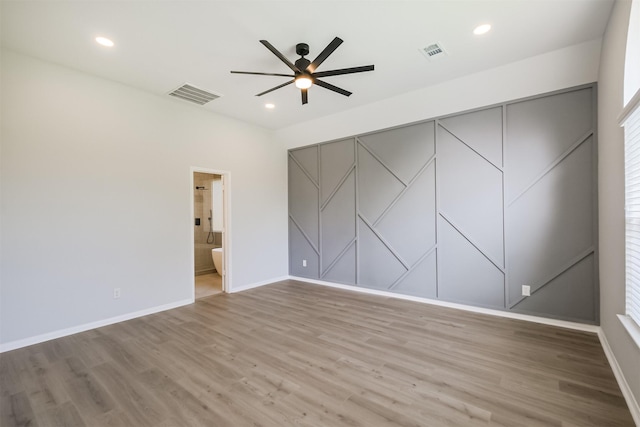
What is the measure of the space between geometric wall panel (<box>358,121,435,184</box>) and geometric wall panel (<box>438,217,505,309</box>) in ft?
3.10

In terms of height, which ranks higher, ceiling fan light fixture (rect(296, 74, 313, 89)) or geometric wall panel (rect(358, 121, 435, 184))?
ceiling fan light fixture (rect(296, 74, 313, 89))

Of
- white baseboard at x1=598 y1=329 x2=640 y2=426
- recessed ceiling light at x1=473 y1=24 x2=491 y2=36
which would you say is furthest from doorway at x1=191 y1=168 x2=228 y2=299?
white baseboard at x1=598 y1=329 x2=640 y2=426

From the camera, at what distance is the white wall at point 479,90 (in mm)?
3072

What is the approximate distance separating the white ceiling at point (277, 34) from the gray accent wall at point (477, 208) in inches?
32.9

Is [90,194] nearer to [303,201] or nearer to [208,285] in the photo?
[208,285]

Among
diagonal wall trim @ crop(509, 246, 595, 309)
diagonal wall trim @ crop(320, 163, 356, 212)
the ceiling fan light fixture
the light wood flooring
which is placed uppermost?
the ceiling fan light fixture

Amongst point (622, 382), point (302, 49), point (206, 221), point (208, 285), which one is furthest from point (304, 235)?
point (622, 382)

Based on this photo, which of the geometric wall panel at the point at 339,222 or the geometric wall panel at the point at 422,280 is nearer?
the geometric wall panel at the point at 422,280

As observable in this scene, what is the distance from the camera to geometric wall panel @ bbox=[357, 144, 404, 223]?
4.58 metres

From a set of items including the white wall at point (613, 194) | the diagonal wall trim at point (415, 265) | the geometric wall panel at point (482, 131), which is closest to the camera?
the white wall at point (613, 194)

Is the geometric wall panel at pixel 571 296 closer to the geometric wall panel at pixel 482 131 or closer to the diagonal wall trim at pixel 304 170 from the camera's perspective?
the geometric wall panel at pixel 482 131

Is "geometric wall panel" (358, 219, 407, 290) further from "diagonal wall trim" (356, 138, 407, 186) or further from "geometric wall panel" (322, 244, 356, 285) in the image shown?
"diagonal wall trim" (356, 138, 407, 186)

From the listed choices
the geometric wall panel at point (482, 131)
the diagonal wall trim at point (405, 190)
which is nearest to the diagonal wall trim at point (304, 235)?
the diagonal wall trim at point (405, 190)

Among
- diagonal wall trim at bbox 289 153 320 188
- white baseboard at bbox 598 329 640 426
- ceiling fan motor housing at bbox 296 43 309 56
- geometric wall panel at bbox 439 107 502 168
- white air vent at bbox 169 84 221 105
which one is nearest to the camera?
white baseboard at bbox 598 329 640 426
